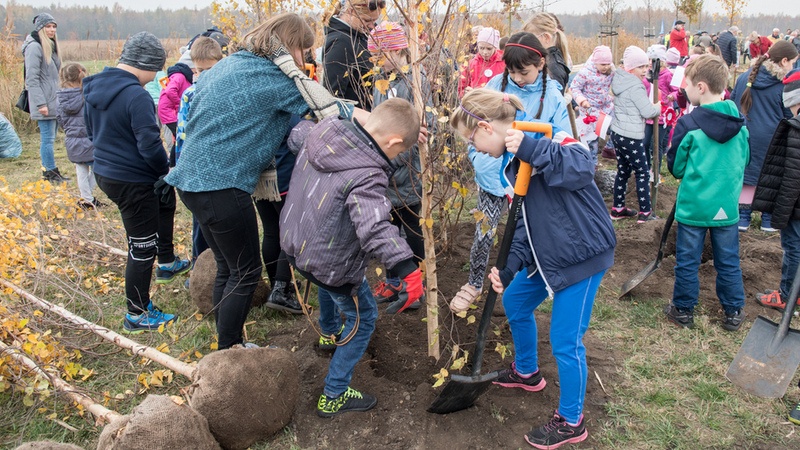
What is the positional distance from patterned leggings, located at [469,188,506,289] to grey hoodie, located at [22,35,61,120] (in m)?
7.21

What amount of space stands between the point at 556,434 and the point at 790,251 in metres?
2.54

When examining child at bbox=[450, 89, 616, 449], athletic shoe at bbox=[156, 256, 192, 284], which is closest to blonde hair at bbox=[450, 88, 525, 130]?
child at bbox=[450, 89, 616, 449]

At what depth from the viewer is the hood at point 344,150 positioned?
7.98 feet

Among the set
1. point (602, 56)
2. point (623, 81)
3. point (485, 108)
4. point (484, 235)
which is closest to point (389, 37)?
point (485, 108)

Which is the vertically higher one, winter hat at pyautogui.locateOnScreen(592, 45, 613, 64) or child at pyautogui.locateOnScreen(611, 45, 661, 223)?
winter hat at pyautogui.locateOnScreen(592, 45, 613, 64)

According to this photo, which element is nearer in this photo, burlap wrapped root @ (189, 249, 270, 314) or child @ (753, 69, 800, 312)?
child @ (753, 69, 800, 312)

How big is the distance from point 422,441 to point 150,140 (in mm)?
2573

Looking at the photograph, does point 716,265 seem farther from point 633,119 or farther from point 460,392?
point 633,119

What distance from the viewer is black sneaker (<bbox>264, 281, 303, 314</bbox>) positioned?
397 centimetres

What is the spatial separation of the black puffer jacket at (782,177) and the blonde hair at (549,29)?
173 centimetres

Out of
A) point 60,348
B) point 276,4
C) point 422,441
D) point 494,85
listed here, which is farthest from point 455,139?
point 276,4

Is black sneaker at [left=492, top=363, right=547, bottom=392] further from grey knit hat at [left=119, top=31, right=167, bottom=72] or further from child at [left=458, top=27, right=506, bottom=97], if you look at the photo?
child at [left=458, top=27, right=506, bottom=97]

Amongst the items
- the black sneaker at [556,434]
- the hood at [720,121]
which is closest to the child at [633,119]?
the hood at [720,121]

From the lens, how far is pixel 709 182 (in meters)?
3.62
